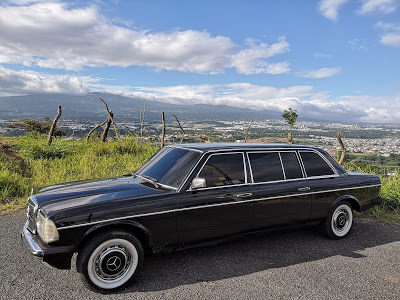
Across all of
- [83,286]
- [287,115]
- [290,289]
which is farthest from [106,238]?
[287,115]

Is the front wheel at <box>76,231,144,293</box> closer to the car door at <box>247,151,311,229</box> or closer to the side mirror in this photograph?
the side mirror

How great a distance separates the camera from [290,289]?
3.09 m

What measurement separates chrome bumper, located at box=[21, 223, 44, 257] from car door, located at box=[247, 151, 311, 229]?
8.47ft

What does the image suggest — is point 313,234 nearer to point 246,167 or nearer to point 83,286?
point 246,167

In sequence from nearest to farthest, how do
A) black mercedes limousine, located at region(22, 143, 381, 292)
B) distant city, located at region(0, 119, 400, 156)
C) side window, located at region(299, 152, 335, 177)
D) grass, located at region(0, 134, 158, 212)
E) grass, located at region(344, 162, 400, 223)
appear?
black mercedes limousine, located at region(22, 143, 381, 292), side window, located at region(299, 152, 335, 177), grass, located at region(344, 162, 400, 223), grass, located at region(0, 134, 158, 212), distant city, located at region(0, 119, 400, 156)

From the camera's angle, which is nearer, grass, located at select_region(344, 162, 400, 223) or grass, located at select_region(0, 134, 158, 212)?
grass, located at select_region(344, 162, 400, 223)

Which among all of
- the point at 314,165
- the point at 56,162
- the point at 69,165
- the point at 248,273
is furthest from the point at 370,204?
the point at 56,162

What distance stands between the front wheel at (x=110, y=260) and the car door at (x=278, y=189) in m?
1.72

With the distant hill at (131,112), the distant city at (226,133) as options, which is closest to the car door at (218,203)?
the distant city at (226,133)

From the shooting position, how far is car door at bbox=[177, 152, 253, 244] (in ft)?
11.4

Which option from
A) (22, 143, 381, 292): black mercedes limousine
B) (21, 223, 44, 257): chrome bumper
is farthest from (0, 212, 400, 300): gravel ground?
(21, 223, 44, 257): chrome bumper

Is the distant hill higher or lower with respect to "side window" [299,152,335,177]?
higher

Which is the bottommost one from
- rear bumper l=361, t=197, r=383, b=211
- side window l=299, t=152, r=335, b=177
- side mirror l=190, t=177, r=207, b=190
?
rear bumper l=361, t=197, r=383, b=211

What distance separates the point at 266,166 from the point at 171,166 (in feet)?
4.56
